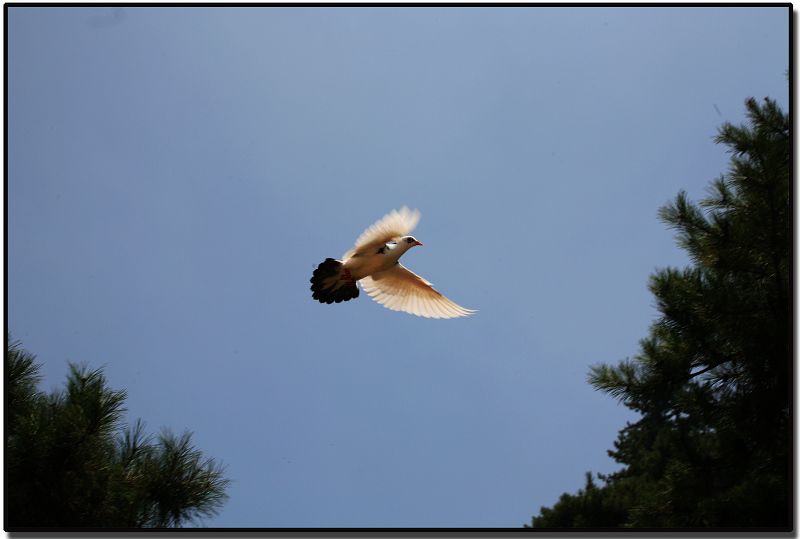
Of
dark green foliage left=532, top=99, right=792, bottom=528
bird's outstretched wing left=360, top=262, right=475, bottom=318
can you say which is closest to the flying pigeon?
bird's outstretched wing left=360, top=262, right=475, bottom=318

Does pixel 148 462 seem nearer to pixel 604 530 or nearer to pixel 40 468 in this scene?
pixel 40 468

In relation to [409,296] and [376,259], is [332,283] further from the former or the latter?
[409,296]

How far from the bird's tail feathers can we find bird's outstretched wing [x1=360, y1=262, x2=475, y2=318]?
1.49 feet

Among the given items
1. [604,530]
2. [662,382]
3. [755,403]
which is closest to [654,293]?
[662,382]

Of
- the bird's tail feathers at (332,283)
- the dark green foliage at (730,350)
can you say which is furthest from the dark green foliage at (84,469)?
the dark green foliage at (730,350)

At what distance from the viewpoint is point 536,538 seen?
108 inches

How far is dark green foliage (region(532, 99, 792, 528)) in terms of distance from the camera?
3.20m

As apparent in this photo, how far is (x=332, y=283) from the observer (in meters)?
4.80

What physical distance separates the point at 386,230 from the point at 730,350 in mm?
2431

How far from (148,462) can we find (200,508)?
0.37 meters

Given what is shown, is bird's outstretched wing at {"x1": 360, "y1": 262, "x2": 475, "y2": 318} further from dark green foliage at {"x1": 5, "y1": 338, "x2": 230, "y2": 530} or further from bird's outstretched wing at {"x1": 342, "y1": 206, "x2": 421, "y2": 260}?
dark green foliage at {"x1": 5, "y1": 338, "x2": 230, "y2": 530}

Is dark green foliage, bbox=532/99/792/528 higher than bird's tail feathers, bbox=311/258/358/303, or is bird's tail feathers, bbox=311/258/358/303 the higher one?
bird's tail feathers, bbox=311/258/358/303

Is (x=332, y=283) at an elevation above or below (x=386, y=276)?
below

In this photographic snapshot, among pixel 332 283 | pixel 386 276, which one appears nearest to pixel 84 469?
pixel 332 283
